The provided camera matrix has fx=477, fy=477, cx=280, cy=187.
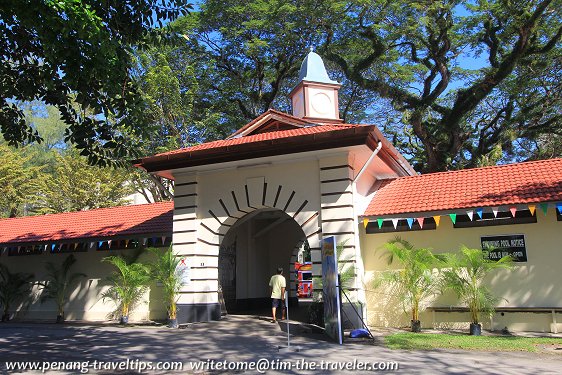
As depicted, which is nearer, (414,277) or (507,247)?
(414,277)

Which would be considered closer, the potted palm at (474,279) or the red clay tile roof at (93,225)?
the potted palm at (474,279)

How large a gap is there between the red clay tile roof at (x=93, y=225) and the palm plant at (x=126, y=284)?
3.68 feet

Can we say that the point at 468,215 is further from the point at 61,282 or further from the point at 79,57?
the point at 61,282

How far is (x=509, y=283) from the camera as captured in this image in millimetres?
11344

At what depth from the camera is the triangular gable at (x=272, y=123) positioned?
44.4 ft

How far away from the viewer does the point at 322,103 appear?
52.1 ft

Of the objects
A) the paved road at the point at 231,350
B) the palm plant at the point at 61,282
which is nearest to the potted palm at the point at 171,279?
the paved road at the point at 231,350

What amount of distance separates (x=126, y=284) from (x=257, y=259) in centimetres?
488

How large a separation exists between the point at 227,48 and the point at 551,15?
1452cm

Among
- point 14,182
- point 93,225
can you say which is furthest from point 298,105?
point 14,182

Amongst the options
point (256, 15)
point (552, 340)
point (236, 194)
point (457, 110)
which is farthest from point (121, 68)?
point (457, 110)

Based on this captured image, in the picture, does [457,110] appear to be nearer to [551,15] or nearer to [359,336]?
[551,15]

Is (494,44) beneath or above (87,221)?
above

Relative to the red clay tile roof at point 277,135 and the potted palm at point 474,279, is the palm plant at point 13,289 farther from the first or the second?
the potted palm at point 474,279
